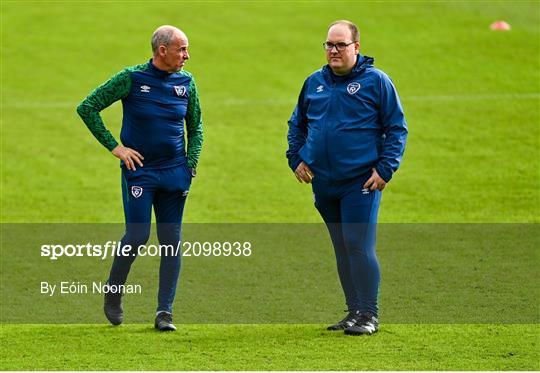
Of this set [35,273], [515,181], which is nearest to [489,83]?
[515,181]

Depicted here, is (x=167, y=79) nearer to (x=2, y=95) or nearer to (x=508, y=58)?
(x=2, y=95)

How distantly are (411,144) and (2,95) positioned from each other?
761 centimetres

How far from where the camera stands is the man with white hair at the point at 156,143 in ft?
31.8

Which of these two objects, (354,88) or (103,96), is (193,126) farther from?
(354,88)

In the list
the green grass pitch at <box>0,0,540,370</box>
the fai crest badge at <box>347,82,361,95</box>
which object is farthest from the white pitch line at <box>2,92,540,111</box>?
the fai crest badge at <box>347,82,361,95</box>

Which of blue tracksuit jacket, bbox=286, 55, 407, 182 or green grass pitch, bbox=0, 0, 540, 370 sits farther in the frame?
blue tracksuit jacket, bbox=286, 55, 407, 182

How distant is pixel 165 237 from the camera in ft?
32.5

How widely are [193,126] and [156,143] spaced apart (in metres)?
0.38

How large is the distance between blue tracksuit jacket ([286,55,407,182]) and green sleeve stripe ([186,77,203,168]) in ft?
3.01

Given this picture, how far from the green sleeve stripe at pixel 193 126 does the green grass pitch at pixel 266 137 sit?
131 centimetres

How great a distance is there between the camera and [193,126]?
1002 centimetres

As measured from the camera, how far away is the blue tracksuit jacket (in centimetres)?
939

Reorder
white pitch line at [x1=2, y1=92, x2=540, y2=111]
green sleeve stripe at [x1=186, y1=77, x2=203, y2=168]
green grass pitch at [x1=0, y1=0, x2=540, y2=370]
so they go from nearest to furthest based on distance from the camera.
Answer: green grass pitch at [x1=0, y1=0, x2=540, y2=370]
green sleeve stripe at [x1=186, y1=77, x2=203, y2=168]
white pitch line at [x1=2, y1=92, x2=540, y2=111]

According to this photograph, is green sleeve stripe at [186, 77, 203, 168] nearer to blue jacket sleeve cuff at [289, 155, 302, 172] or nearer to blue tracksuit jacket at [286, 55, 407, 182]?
blue jacket sleeve cuff at [289, 155, 302, 172]
